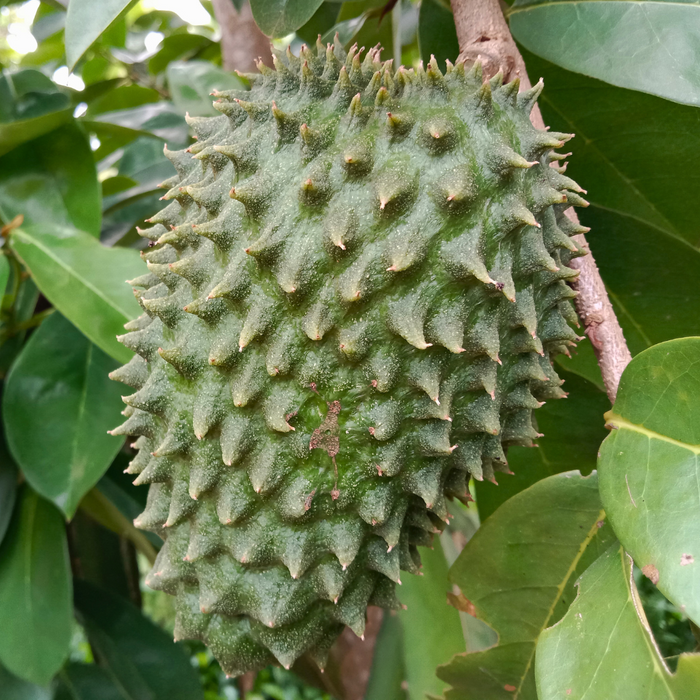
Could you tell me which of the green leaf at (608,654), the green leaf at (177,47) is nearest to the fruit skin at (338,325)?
the green leaf at (608,654)

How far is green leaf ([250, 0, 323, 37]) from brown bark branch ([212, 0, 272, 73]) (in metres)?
0.84

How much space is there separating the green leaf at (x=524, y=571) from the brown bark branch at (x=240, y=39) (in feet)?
4.86

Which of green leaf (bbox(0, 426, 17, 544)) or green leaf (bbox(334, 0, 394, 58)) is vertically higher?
green leaf (bbox(334, 0, 394, 58))

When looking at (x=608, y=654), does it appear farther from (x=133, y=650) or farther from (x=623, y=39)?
(x=133, y=650)

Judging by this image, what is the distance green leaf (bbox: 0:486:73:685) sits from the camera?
150 cm

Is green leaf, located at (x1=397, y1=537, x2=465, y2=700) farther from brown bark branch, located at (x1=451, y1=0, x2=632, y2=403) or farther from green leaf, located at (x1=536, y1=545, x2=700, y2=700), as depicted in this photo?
brown bark branch, located at (x1=451, y1=0, x2=632, y2=403)

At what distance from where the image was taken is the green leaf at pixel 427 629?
1.29m

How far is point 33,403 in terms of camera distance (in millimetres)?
1444

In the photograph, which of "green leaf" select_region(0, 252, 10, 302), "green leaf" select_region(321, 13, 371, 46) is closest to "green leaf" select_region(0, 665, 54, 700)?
"green leaf" select_region(0, 252, 10, 302)

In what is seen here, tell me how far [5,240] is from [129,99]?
0.99m

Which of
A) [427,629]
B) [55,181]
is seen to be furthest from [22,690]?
[55,181]

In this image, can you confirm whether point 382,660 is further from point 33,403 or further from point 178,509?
point 33,403

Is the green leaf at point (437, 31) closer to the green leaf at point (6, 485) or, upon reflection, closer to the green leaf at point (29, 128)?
the green leaf at point (29, 128)

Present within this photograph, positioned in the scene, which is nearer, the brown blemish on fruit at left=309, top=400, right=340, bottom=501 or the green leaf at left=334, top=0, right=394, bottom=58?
the brown blemish on fruit at left=309, top=400, right=340, bottom=501
